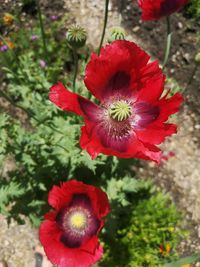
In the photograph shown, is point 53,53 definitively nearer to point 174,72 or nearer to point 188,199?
point 174,72

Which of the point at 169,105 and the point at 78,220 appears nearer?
the point at 169,105

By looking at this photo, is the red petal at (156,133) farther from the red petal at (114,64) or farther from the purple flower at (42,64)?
the purple flower at (42,64)

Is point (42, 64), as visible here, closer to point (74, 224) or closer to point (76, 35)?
point (76, 35)

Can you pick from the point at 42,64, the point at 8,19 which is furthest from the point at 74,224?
the point at 8,19

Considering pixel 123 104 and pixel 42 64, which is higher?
pixel 42 64

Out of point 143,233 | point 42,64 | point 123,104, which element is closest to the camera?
point 123,104
